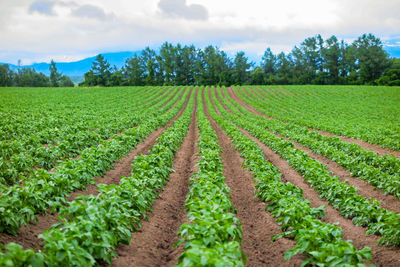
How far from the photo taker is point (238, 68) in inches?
3816

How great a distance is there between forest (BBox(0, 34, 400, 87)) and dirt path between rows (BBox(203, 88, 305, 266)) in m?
82.8

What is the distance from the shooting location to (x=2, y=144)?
10602 millimetres

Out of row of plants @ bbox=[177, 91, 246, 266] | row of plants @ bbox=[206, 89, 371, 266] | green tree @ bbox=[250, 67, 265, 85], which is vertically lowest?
row of plants @ bbox=[206, 89, 371, 266]

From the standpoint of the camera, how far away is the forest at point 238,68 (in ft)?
270

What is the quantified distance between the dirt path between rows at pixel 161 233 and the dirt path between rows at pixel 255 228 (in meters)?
1.64

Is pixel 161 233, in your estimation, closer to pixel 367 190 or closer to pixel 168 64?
pixel 367 190

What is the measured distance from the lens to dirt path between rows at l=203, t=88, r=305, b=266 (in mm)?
5405

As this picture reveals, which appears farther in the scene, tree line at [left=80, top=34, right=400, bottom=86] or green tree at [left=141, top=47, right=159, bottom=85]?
green tree at [left=141, top=47, right=159, bottom=85]

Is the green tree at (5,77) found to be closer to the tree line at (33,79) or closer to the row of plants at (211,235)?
the tree line at (33,79)

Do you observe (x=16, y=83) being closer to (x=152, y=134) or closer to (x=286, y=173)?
(x=152, y=134)

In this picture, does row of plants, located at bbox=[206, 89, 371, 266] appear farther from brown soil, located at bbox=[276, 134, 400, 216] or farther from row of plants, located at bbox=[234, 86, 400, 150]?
row of plants, located at bbox=[234, 86, 400, 150]

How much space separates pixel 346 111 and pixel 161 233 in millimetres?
38373

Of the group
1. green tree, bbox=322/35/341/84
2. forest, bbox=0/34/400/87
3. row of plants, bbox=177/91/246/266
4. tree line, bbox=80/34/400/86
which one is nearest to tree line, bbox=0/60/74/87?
forest, bbox=0/34/400/87

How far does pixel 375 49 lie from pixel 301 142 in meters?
85.6
